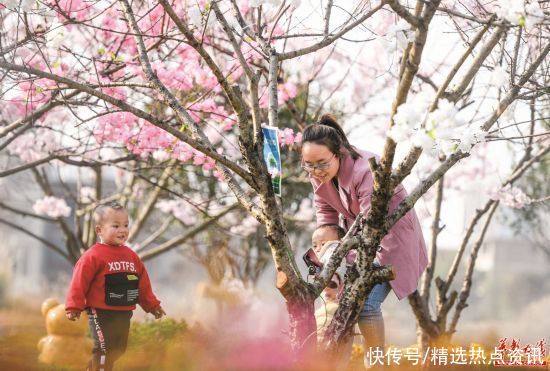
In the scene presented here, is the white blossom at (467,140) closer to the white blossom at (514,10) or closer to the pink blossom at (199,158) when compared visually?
the white blossom at (514,10)

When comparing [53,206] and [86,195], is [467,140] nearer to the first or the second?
[53,206]

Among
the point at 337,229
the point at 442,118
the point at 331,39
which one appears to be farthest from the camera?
the point at 337,229

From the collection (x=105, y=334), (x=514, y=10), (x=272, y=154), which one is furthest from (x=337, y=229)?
(x=514, y=10)

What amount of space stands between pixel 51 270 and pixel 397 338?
12.9 meters

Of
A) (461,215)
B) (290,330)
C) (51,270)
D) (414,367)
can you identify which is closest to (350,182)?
(290,330)

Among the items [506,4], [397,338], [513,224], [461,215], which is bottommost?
[397,338]

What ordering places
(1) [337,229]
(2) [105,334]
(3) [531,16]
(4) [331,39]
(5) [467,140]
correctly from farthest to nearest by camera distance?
(1) [337,229] < (2) [105,334] < (4) [331,39] < (5) [467,140] < (3) [531,16]

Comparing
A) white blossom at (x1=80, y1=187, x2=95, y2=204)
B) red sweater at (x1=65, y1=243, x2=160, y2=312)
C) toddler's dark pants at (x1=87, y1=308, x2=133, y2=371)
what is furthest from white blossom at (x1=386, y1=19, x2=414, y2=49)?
white blossom at (x1=80, y1=187, x2=95, y2=204)

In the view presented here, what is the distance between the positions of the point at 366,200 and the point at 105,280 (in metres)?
1.26

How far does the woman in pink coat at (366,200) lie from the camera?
347 centimetres

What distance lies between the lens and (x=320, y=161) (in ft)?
11.4

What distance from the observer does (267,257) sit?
385 inches

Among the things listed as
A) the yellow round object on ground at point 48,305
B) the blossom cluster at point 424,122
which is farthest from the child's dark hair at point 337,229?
the yellow round object on ground at point 48,305

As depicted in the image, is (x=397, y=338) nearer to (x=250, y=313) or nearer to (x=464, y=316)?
(x=250, y=313)
